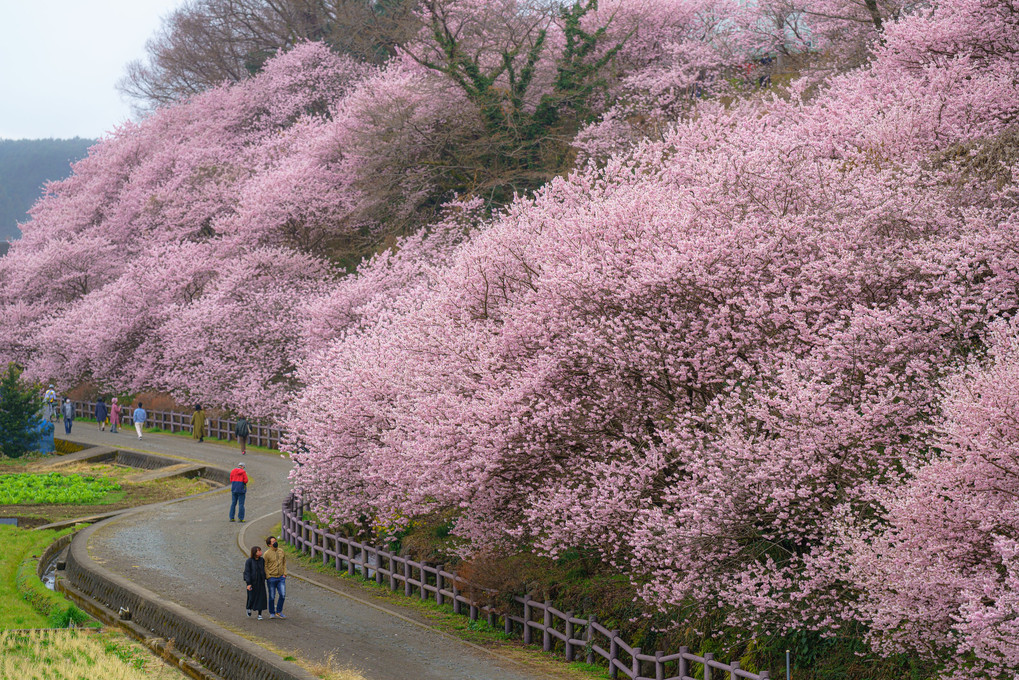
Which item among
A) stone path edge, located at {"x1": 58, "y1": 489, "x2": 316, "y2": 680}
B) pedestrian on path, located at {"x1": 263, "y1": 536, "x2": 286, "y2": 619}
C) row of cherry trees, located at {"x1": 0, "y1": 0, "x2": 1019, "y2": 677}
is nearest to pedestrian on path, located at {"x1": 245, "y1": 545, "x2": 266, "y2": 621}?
pedestrian on path, located at {"x1": 263, "y1": 536, "x2": 286, "y2": 619}

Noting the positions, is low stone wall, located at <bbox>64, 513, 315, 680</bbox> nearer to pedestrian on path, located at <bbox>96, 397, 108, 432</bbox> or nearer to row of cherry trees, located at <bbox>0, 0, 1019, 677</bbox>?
row of cherry trees, located at <bbox>0, 0, 1019, 677</bbox>

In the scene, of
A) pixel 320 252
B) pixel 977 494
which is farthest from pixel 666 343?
pixel 320 252

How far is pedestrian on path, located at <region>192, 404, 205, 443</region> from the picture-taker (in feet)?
137

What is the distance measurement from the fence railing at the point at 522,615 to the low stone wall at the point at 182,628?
412 centimetres

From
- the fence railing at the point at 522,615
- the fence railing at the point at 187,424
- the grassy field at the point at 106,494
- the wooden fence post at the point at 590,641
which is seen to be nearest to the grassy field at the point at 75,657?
the fence railing at the point at 522,615

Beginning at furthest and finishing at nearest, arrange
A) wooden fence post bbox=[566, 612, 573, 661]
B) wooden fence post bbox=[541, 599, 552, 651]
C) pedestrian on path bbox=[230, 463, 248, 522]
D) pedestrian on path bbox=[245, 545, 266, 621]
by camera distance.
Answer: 1. pedestrian on path bbox=[230, 463, 248, 522]
2. pedestrian on path bbox=[245, 545, 266, 621]
3. wooden fence post bbox=[541, 599, 552, 651]
4. wooden fence post bbox=[566, 612, 573, 661]

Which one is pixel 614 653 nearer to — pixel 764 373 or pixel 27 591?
pixel 764 373

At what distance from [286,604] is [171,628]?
Answer: 233 cm

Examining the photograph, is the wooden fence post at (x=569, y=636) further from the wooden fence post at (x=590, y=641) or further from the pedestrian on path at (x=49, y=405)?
the pedestrian on path at (x=49, y=405)

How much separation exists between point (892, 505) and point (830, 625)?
196 centimetres

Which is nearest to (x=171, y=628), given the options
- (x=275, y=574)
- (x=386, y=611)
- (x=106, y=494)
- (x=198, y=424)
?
(x=275, y=574)

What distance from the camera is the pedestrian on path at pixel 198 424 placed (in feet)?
137

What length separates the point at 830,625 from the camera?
11.4 metres

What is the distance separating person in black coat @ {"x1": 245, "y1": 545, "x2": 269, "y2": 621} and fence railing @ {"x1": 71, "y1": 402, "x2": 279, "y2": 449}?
73.1 ft
